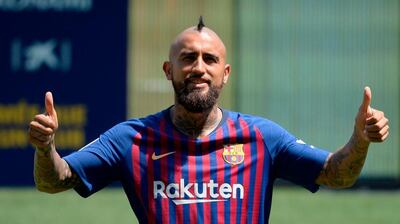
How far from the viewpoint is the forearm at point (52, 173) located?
4.90 m

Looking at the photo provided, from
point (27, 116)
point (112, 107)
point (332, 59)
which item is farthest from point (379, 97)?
point (27, 116)

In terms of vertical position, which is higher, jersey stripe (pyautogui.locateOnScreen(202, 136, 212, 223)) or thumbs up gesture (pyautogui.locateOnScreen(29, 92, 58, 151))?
thumbs up gesture (pyautogui.locateOnScreen(29, 92, 58, 151))

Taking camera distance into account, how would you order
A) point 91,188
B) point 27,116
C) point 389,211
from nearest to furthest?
point 91,188
point 389,211
point 27,116

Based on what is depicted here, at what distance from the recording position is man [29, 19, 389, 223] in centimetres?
516

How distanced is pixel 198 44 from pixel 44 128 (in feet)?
3.15

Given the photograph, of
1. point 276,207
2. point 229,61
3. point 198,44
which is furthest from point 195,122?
point 229,61

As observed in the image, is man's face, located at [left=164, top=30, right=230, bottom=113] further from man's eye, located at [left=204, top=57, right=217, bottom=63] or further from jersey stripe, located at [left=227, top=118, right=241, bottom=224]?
jersey stripe, located at [left=227, top=118, right=241, bottom=224]

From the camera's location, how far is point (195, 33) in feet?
17.3

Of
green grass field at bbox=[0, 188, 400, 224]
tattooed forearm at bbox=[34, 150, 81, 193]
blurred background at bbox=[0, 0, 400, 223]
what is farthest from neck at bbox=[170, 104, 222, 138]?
blurred background at bbox=[0, 0, 400, 223]

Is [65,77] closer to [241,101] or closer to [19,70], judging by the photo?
[19,70]

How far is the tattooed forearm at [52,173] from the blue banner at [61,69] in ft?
29.3

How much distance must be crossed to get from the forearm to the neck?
609mm

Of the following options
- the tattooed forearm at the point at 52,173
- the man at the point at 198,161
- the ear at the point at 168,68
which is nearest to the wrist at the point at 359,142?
the man at the point at 198,161

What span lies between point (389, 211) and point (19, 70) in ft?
17.5
